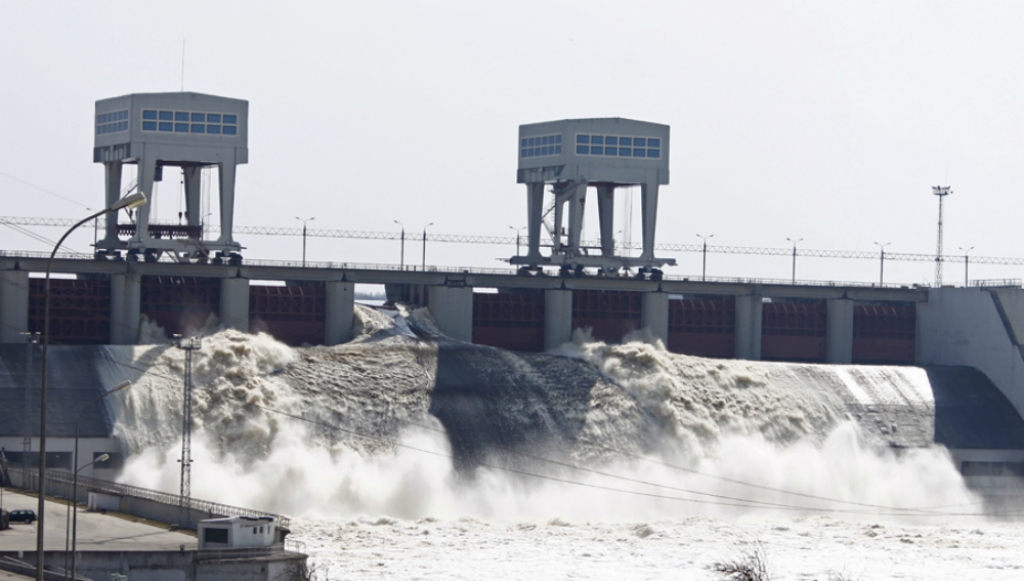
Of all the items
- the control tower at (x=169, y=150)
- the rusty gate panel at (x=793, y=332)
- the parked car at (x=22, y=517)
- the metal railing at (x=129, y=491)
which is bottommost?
the parked car at (x=22, y=517)

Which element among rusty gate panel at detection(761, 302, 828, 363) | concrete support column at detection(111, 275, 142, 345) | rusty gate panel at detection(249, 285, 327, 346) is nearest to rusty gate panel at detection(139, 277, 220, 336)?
concrete support column at detection(111, 275, 142, 345)

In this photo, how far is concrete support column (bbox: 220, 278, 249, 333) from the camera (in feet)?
310

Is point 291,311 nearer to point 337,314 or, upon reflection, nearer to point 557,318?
point 337,314

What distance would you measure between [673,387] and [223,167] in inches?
1262

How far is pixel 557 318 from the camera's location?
346 ft

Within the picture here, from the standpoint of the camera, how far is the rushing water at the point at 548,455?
78500 millimetres

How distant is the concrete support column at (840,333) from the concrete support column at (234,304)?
4548 centimetres

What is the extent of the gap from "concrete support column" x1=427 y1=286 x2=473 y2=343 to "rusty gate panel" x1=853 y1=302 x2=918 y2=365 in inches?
1319

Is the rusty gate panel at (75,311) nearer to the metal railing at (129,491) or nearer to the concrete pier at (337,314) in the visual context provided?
the concrete pier at (337,314)

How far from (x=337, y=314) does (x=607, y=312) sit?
20485 mm

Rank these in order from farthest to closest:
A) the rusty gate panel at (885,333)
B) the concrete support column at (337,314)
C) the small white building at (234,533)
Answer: the rusty gate panel at (885,333) < the concrete support column at (337,314) < the small white building at (234,533)

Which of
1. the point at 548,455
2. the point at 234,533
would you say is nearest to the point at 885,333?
the point at 548,455

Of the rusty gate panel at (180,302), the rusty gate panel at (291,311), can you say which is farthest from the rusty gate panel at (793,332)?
the rusty gate panel at (180,302)

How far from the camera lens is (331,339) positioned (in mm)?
98500
